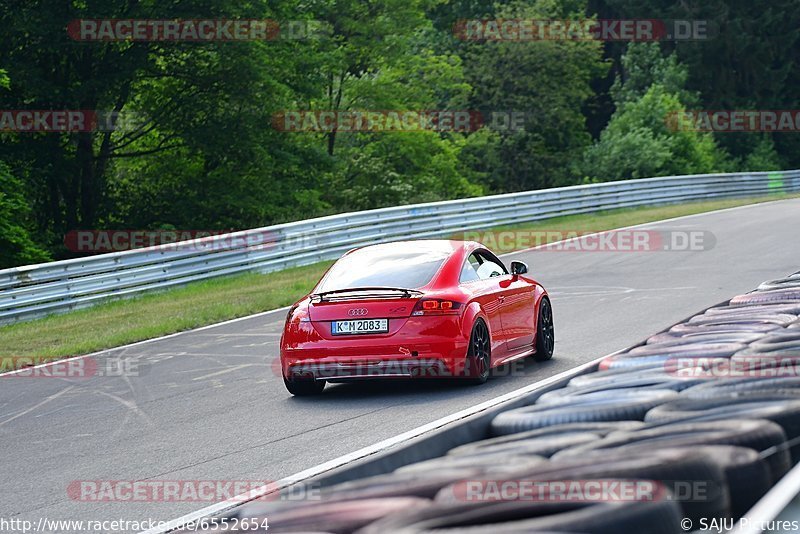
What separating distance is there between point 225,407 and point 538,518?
24.9ft

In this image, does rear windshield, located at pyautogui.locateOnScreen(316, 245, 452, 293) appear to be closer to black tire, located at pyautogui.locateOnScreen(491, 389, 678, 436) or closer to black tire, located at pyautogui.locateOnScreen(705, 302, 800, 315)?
black tire, located at pyautogui.locateOnScreen(705, 302, 800, 315)

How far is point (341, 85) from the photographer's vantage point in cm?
4516

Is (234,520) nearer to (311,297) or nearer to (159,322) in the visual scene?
(311,297)

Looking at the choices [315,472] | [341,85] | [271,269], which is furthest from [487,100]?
[315,472]

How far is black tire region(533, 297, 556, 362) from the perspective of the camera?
12.3m

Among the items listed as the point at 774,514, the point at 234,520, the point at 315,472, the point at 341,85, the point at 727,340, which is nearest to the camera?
the point at 774,514

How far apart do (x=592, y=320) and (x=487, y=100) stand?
42.8 m

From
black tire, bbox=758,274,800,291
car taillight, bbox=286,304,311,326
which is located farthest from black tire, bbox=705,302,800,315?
car taillight, bbox=286,304,311,326

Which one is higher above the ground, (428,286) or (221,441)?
(428,286)

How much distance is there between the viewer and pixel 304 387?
36.5 feet

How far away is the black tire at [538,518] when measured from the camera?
3.20 m

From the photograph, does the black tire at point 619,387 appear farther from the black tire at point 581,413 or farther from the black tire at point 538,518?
the black tire at point 538,518

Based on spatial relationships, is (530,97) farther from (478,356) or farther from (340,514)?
(340,514)

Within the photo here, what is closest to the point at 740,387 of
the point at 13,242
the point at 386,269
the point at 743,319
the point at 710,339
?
the point at 710,339
